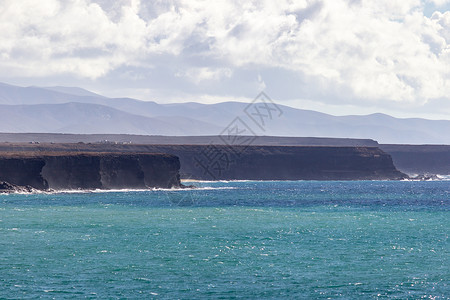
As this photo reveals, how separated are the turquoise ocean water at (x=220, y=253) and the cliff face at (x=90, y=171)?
33699 millimetres

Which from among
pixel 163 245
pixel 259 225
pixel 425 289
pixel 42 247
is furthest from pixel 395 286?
pixel 259 225

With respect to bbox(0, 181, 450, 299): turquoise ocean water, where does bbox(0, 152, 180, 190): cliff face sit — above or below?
above

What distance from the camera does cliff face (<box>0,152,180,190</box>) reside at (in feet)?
395

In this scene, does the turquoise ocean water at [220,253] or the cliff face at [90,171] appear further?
the cliff face at [90,171]

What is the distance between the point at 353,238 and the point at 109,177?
276ft

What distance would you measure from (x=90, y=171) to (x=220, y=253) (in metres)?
84.4

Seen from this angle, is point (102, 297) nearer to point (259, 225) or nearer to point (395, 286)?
point (395, 286)

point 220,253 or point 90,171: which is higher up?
point 90,171

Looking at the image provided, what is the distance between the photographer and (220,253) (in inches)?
1981

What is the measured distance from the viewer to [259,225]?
6988cm

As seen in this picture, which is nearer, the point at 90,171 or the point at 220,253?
the point at 220,253

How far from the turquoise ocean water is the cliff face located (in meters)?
33.7

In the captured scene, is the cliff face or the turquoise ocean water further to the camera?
the cliff face

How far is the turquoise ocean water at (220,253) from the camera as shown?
1508 inches
